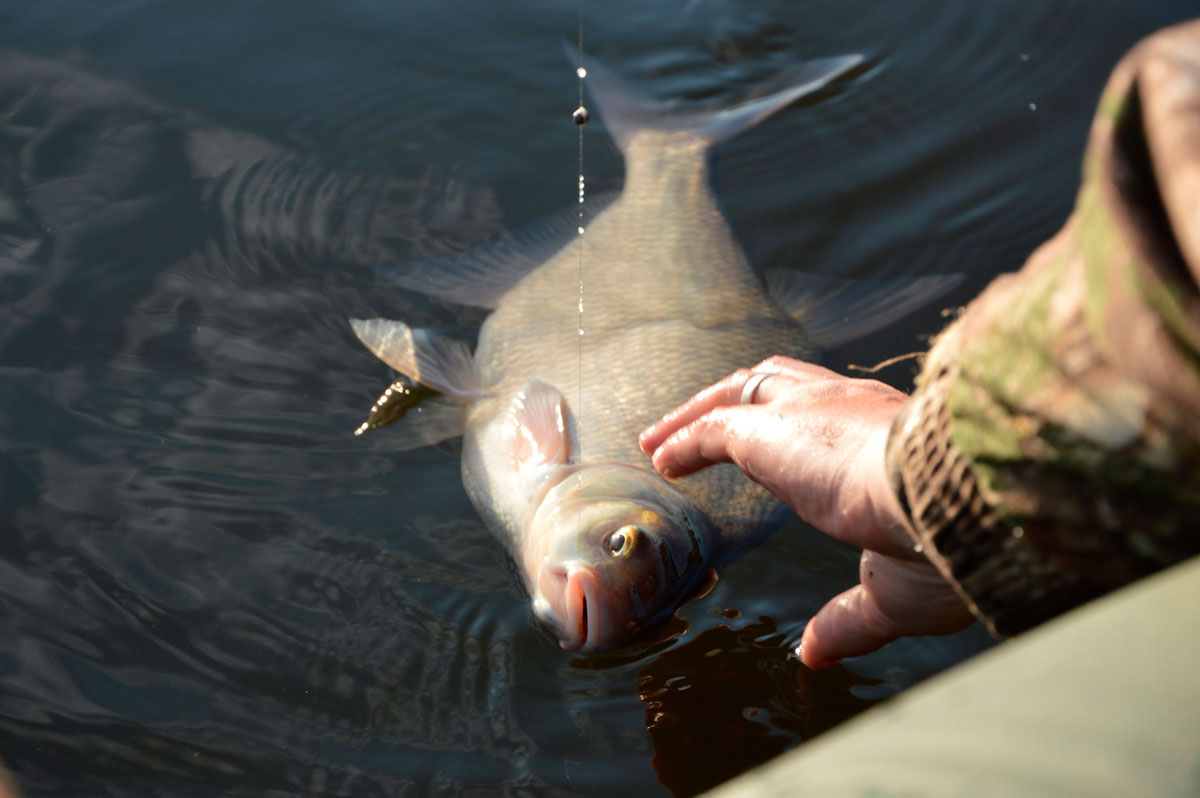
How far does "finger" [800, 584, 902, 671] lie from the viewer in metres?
2.20

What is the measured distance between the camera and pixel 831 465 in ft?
5.94

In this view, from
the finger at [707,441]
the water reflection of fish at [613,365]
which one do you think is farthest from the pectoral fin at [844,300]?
the finger at [707,441]

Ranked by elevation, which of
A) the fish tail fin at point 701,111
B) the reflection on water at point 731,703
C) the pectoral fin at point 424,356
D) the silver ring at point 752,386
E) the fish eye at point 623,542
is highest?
the fish tail fin at point 701,111

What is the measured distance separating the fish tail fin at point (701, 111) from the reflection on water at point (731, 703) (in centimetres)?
202

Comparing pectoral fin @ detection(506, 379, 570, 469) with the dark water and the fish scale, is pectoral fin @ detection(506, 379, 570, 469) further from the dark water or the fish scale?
the dark water

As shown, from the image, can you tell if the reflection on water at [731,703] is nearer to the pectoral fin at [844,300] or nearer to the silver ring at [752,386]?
the silver ring at [752,386]

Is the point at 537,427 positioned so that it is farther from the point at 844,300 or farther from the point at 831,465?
the point at 831,465

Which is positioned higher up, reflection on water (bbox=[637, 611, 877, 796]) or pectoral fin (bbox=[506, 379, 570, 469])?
A: pectoral fin (bbox=[506, 379, 570, 469])

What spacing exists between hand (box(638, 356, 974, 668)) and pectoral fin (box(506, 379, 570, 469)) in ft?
1.72

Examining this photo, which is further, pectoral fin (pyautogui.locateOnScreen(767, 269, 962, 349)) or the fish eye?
pectoral fin (pyautogui.locateOnScreen(767, 269, 962, 349))

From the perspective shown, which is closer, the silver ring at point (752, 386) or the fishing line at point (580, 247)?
the silver ring at point (752, 386)

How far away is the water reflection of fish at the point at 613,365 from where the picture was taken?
8.48ft

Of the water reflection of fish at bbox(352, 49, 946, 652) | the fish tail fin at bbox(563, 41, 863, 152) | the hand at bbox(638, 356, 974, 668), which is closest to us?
the hand at bbox(638, 356, 974, 668)

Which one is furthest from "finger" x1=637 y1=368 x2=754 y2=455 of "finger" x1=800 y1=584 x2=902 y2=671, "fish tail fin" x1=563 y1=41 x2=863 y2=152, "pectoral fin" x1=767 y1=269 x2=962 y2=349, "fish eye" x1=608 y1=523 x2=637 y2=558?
"fish tail fin" x1=563 y1=41 x2=863 y2=152
